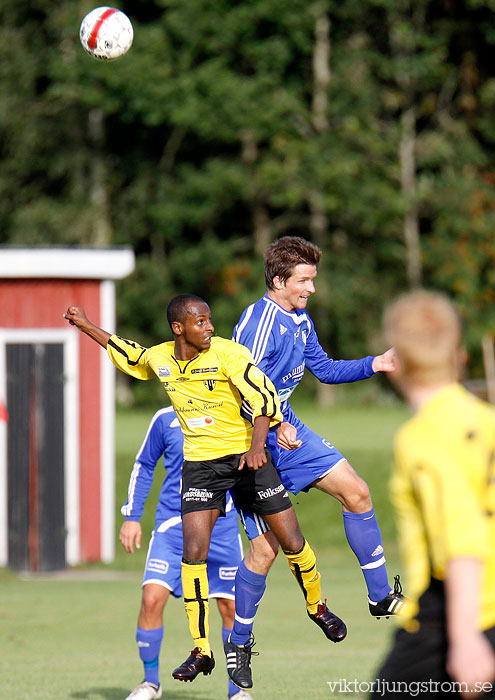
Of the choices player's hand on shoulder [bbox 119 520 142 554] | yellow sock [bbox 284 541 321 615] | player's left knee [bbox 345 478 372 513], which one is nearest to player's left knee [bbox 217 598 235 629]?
player's hand on shoulder [bbox 119 520 142 554]

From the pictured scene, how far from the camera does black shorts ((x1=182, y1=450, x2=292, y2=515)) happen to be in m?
6.55

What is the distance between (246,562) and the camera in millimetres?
6957

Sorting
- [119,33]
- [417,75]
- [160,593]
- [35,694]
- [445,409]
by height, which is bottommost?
[35,694]

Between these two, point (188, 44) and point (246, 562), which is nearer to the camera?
point (246, 562)

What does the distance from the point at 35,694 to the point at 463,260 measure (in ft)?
88.0

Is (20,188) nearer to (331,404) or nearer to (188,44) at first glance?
(188,44)

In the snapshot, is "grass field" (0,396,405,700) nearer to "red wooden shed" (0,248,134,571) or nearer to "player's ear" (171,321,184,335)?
"red wooden shed" (0,248,134,571)

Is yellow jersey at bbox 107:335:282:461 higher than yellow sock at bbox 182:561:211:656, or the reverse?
yellow jersey at bbox 107:335:282:461

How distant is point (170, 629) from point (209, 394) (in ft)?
19.8

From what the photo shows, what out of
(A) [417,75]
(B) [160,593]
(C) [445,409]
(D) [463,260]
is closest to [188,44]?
(A) [417,75]

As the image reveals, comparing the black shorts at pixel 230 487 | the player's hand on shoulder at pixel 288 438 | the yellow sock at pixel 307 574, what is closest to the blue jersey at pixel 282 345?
the player's hand on shoulder at pixel 288 438

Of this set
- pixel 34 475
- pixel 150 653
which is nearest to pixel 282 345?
pixel 150 653

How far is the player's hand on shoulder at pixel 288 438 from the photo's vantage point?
656 cm

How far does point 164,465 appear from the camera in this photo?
7.90 metres
